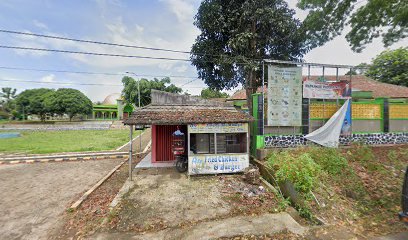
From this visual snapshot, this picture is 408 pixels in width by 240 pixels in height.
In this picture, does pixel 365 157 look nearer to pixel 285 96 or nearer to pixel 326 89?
pixel 326 89

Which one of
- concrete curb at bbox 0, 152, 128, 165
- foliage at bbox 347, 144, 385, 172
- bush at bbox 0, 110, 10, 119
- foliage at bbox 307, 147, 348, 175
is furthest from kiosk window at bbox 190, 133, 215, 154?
bush at bbox 0, 110, 10, 119

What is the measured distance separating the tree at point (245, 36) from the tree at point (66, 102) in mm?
39949

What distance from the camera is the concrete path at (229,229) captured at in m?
4.71

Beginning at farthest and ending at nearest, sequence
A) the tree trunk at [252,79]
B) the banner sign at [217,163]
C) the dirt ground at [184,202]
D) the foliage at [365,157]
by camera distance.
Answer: the tree trunk at [252,79]
the banner sign at [217,163]
the foliage at [365,157]
the dirt ground at [184,202]

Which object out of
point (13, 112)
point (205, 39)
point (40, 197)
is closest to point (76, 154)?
point (40, 197)

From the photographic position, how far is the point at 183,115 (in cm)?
880


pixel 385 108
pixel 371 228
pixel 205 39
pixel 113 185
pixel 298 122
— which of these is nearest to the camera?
pixel 371 228

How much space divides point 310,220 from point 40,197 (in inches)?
367

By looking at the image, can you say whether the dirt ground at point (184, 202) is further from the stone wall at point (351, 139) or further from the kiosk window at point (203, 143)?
the stone wall at point (351, 139)

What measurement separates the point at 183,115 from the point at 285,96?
16.5ft

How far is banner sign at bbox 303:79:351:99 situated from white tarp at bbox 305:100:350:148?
808 mm

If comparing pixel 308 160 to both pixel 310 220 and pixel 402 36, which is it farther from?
pixel 402 36

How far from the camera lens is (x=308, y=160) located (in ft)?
23.0

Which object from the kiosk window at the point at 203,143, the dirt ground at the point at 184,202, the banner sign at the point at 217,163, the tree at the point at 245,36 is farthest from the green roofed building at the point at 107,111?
the dirt ground at the point at 184,202
